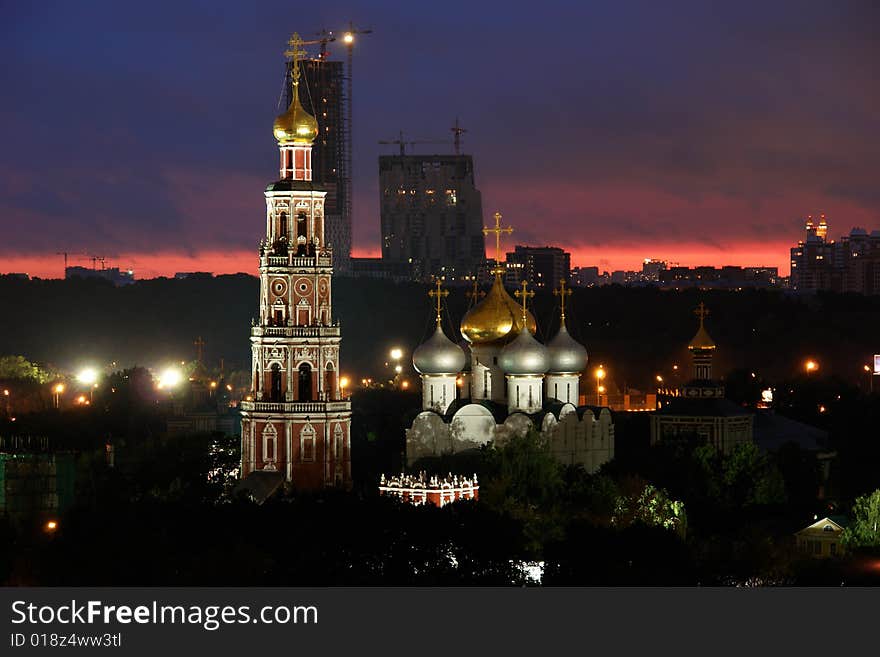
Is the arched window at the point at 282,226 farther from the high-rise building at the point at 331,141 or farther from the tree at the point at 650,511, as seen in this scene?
the high-rise building at the point at 331,141

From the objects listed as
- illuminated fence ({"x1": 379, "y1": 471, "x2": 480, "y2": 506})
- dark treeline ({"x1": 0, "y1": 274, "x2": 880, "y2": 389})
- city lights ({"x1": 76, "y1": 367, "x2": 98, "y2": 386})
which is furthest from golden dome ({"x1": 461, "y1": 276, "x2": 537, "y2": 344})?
city lights ({"x1": 76, "y1": 367, "x2": 98, "y2": 386})

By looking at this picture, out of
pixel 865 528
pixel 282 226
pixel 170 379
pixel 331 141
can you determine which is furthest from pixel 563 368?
pixel 331 141

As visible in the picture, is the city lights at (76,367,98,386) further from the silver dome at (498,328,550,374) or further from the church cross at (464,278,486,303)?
the silver dome at (498,328,550,374)

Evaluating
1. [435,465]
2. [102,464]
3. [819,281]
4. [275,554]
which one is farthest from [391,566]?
[819,281]

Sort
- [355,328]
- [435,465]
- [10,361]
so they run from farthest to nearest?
[355,328]
[10,361]
[435,465]

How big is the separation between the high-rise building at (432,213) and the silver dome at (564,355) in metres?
80.4

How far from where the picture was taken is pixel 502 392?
75.1 m

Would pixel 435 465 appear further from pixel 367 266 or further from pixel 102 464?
pixel 367 266

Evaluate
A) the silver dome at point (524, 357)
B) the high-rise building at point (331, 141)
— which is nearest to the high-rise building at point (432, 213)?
the high-rise building at point (331, 141)

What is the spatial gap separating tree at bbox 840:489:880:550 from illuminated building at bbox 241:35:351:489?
46.2 ft

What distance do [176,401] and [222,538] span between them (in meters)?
53.3

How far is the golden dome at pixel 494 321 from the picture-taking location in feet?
249

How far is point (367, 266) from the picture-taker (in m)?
185

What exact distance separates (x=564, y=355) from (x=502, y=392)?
2.01 meters
